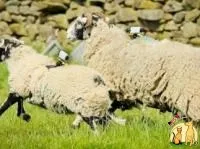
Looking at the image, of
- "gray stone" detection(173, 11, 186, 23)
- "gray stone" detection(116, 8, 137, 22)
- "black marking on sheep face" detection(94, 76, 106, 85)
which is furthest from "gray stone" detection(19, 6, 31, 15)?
"black marking on sheep face" detection(94, 76, 106, 85)

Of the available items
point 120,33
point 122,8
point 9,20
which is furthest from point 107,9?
point 120,33

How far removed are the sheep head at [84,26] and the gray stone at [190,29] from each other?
20.3ft

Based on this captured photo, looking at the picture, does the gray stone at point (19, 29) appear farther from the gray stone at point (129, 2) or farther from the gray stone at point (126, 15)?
the gray stone at point (129, 2)

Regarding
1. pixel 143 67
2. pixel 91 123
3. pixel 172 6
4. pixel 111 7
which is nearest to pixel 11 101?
pixel 91 123

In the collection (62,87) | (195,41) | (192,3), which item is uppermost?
(62,87)

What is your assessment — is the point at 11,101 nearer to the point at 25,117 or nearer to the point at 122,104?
the point at 25,117

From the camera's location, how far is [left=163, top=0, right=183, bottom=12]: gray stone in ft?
46.5

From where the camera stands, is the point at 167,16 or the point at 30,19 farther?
the point at 30,19

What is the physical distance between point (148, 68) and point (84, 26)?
1.19m

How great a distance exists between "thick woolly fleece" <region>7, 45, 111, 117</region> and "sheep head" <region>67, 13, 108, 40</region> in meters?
0.45

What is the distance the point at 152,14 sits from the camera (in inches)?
572

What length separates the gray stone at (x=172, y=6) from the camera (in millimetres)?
14172

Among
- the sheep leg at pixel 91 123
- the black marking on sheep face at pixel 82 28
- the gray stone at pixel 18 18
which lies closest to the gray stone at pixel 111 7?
the gray stone at pixel 18 18

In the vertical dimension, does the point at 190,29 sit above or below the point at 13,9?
above
